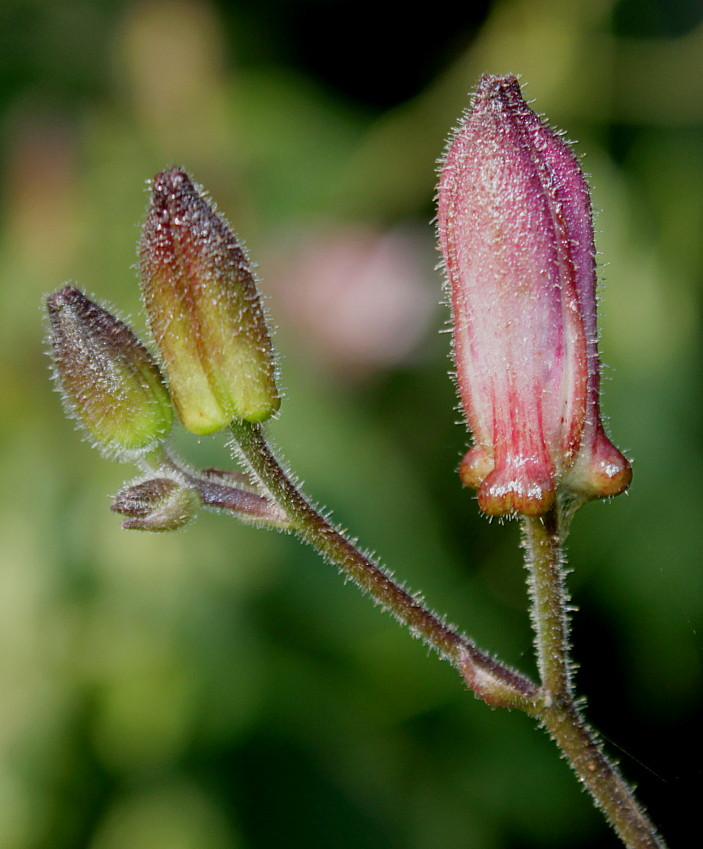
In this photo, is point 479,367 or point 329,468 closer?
point 479,367

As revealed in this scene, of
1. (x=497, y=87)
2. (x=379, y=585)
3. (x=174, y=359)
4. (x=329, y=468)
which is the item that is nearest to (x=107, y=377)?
(x=174, y=359)

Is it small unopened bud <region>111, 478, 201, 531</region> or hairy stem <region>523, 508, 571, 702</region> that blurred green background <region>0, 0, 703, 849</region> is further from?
small unopened bud <region>111, 478, 201, 531</region>

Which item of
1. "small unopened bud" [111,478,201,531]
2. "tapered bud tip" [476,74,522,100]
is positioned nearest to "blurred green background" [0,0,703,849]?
"small unopened bud" [111,478,201,531]

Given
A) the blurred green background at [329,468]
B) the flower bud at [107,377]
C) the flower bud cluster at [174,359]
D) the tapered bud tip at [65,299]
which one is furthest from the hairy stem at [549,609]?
the blurred green background at [329,468]

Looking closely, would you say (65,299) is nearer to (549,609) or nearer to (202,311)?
(202,311)

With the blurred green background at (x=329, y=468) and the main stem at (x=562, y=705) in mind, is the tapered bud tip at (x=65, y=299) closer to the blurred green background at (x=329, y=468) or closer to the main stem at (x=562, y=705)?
the main stem at (x=562, y=705)

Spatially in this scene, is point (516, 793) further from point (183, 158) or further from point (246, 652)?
point (183, 158)

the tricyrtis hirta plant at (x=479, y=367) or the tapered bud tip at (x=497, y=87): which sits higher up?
the tapered bud tip at (x=497, y=87)
